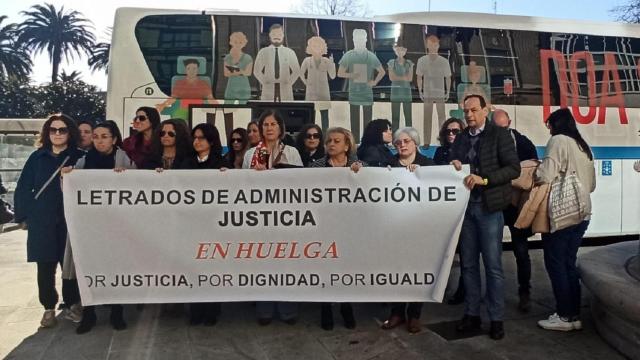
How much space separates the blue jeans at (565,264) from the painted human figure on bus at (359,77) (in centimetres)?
316

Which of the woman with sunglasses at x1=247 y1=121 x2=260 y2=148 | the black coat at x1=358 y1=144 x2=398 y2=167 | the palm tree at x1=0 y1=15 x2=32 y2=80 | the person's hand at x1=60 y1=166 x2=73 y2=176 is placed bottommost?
the person's hand at x1=60 y1=166 x2=73 y2=176

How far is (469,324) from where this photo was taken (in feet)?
14.1

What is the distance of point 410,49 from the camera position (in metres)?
7.00

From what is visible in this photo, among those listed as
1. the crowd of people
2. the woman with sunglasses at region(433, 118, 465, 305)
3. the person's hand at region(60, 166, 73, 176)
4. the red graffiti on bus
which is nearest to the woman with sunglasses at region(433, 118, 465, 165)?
the woman with sunglasses at region(433, 118, 465, 305)

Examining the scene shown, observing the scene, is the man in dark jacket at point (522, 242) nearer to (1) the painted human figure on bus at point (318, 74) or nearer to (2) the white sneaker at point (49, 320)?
(1) the painted human figure on bus at point (318, 74)

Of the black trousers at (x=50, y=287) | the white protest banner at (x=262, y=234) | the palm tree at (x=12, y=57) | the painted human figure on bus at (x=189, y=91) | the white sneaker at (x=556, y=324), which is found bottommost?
the white sneaker at (x=556, y=324)

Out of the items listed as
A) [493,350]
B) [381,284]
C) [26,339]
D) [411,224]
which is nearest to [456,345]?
[493,350]

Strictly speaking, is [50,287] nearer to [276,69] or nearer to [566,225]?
[276,69]

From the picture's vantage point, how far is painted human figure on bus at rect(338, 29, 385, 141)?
267 inches

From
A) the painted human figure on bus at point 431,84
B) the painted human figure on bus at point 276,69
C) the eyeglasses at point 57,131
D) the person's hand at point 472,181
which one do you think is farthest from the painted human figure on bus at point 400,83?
→ the eyeglasses at point 57,131

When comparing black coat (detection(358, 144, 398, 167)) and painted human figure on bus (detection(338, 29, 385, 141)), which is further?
painted human figure on bus (detection(338, 29, 385, 141))

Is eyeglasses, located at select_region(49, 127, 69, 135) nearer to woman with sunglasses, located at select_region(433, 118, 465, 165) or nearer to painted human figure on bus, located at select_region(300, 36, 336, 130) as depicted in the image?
painted human figure on bus, located at select_region(300, 36, 336, 130)

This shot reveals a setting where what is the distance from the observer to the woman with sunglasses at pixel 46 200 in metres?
4.39

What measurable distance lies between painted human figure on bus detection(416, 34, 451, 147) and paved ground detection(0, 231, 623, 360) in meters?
2.93
